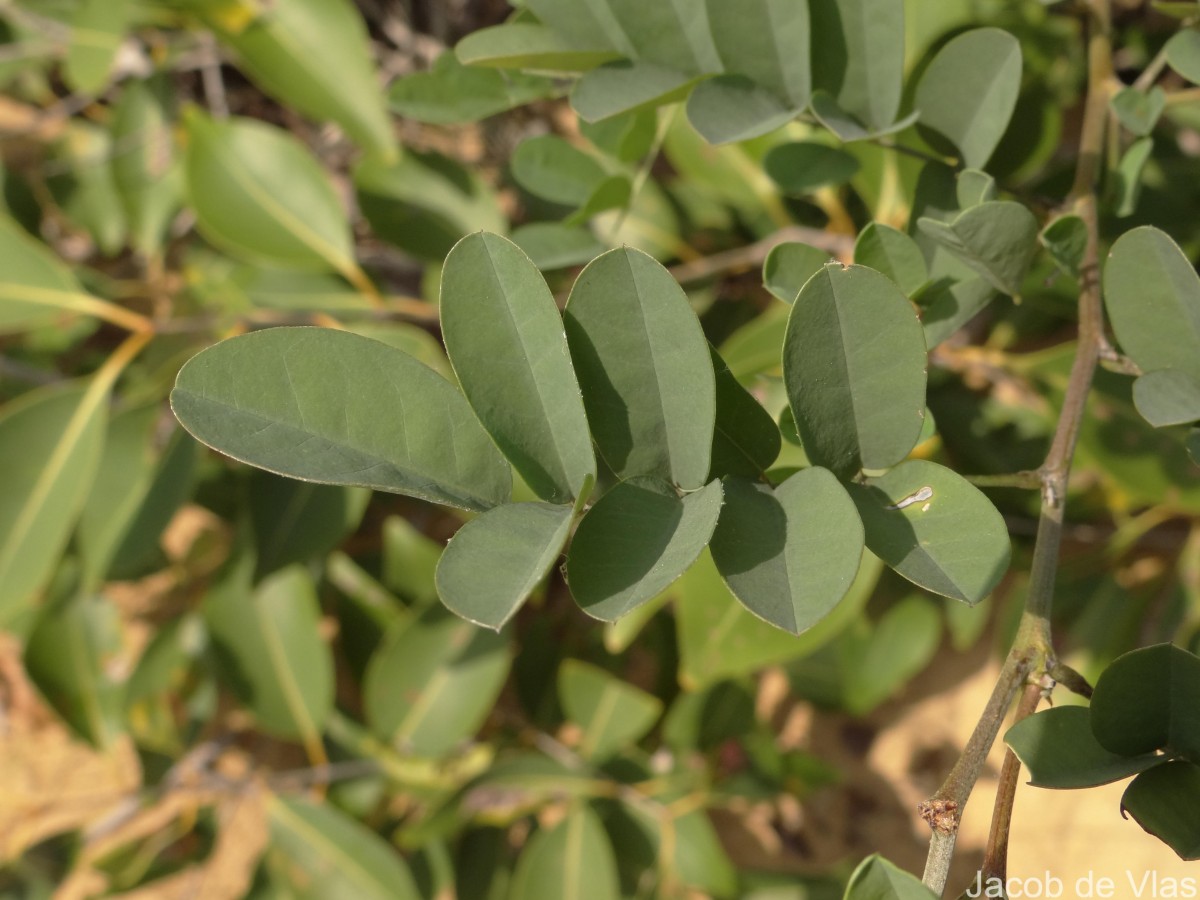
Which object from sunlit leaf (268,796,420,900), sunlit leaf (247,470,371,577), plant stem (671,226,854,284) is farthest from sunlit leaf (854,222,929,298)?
sunlit leaf (268,796,420,900)

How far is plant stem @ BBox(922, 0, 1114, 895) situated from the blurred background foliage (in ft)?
1.09

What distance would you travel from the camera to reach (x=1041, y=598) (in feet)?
1.75

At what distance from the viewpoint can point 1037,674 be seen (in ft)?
1.72

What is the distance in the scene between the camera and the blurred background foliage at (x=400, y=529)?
1.20 meters

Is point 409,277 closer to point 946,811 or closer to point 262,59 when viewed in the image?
point 262,59

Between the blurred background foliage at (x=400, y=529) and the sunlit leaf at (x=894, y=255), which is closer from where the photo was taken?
the sunlit leaf at (x=894, y=255)

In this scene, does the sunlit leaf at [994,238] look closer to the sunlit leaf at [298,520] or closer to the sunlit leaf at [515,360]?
the sunlit leaf at [515,360]

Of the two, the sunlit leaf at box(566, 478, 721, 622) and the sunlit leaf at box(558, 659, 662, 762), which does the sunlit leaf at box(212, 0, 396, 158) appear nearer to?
the sunlit leaf at box(558, 659, 662, 762)

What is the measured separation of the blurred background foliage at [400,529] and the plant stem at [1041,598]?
0.33 metres

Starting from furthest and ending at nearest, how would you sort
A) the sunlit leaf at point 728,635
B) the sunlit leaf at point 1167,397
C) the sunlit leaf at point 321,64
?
the sunlit leaf at point 321,64, the sunlit leaf at point 728,635, the sunlit leaf at point 1167,397

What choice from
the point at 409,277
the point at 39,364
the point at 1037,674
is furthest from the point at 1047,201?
the point at 39,364

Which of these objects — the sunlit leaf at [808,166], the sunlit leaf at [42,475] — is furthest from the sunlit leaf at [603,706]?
the sunlit leaf at [808,166]

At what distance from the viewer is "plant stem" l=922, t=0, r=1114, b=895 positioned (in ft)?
1.56

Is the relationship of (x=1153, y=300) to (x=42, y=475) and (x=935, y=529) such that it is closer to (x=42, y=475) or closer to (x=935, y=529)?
(x=935, y=529)
